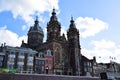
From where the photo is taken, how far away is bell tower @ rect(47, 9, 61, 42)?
7801 centimetres

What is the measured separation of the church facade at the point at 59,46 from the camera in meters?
74.8

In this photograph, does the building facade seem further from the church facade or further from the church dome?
the church dome

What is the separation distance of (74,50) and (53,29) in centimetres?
1478

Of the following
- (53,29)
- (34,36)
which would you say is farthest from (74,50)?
(34,36)

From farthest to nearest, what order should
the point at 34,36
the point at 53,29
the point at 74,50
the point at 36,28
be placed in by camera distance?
the point at 36,28, the point at 34,36, the point at 74,50, the point at 53,29

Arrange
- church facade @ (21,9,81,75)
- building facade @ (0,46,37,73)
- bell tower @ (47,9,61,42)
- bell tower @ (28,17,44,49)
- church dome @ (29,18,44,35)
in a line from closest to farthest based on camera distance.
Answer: building facade @ (0,46,37,73), church facade @ (21,9,81,75), bell tower @ (47,9,61,42), bell tower @ (28,17,44,49), church dome @ (29,18,44,35)

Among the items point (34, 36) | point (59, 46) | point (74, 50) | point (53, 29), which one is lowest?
point (74, 50)

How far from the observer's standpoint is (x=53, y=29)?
80.2 m

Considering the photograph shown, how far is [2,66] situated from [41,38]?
1486 inches

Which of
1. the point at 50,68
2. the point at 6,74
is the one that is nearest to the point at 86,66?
the point at 50,68

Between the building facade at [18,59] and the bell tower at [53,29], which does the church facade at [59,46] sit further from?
the building facade at [18,59]

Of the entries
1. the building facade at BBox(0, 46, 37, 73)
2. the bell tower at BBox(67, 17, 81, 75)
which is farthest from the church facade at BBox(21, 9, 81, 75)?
the building facade at BBox(0, 46, 37, 73)

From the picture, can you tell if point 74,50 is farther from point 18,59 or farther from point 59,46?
point 18,59

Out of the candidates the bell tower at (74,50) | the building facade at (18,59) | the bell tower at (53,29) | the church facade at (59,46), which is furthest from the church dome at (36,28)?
the building facade at (18,59)
